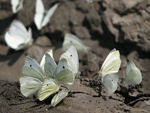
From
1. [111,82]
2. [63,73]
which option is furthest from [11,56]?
[111,82]

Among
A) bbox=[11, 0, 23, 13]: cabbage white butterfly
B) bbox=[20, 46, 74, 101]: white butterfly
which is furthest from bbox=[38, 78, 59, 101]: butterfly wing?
bbox=[11, 0, 23, 13]: cabbage white butterfly

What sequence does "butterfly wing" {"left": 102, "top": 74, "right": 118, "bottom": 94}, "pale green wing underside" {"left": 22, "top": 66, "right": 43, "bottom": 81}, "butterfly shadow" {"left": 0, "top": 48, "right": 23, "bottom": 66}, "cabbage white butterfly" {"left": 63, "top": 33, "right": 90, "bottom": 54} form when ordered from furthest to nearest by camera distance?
"butterfly shadow" {"left": 0, "top": 48, "right": 23, "bottom": 66}
"cabbage white butterfly" {"left": 63, "top": 33, "right": 90, "bottom": 54}
"pale green wing underside" {"left": 22, "top": 66, "right": 43, "bottom": 81}
"butterfly wing" {"left": 102, "top": 74, "right": 118, "bottom": 94}

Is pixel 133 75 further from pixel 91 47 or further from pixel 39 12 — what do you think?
pixel 39 12

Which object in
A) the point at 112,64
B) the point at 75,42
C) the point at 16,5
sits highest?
the point at 16,5

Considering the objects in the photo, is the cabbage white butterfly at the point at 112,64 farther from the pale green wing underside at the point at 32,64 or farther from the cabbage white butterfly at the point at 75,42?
the cabbage white butterfly at the point at 75,42

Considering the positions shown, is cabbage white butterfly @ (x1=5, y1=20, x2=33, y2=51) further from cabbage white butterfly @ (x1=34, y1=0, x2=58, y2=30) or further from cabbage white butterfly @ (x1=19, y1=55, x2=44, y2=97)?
cabbage white butterfly @ (x1=19, y1=55, x2=44, y2=97)

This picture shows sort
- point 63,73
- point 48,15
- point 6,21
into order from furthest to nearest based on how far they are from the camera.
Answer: point 6,21 < point 48,15 < point 63,73
